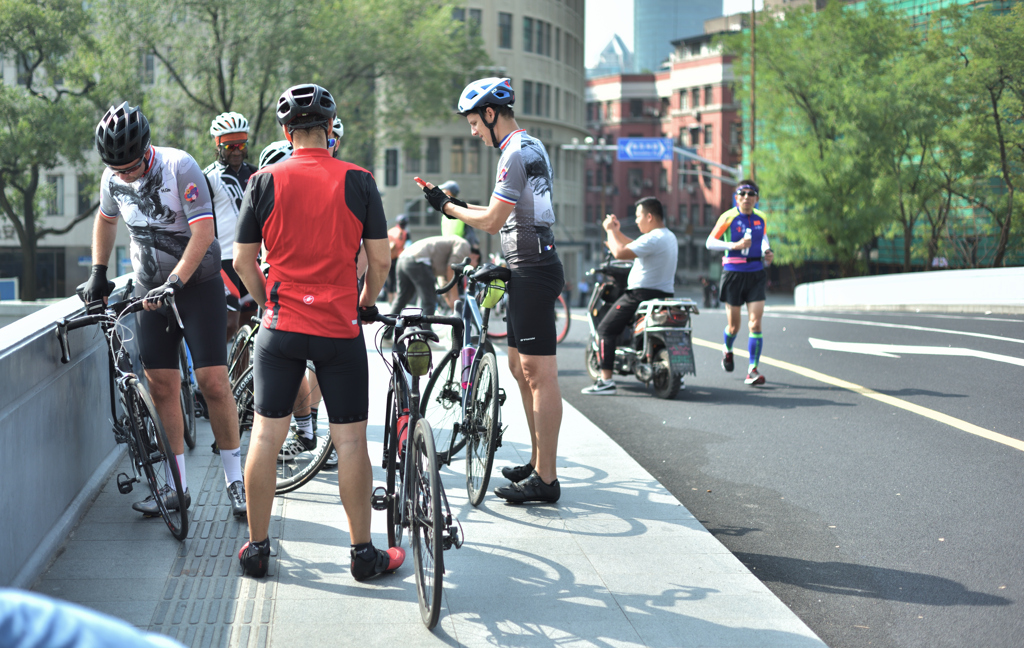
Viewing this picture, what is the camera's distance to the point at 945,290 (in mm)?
24516

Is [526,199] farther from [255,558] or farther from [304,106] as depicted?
[255,558]

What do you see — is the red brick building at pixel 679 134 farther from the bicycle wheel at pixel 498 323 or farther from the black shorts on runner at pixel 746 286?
the black shorts on runner at pixel 746 286

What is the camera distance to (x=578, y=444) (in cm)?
681

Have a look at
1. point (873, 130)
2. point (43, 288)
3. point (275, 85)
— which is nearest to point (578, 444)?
point (275, 85)

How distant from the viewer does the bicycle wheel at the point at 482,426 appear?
201 inches

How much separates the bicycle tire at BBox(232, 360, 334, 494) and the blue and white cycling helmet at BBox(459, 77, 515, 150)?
1.56m

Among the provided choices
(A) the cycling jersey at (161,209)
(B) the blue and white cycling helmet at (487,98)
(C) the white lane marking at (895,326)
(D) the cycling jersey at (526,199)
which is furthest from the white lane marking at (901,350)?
(A) the cycling jersey at (161,209)

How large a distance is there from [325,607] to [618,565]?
126cm

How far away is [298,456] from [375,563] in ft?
5.98

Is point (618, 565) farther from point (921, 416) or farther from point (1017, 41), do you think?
point (1017, 41)

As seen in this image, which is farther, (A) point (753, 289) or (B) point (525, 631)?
(A) point (753, 289)

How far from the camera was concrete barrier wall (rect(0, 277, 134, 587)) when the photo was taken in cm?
369

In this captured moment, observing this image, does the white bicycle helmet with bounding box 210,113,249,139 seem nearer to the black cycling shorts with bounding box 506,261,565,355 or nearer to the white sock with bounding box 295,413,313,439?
the white sock with bounding box 295,413,313,439

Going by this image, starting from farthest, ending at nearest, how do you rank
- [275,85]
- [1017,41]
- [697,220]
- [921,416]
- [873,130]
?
1. [697,220]
2. [873,130]
3. [275,85]
4. [1017,41]
5. [921,416]
